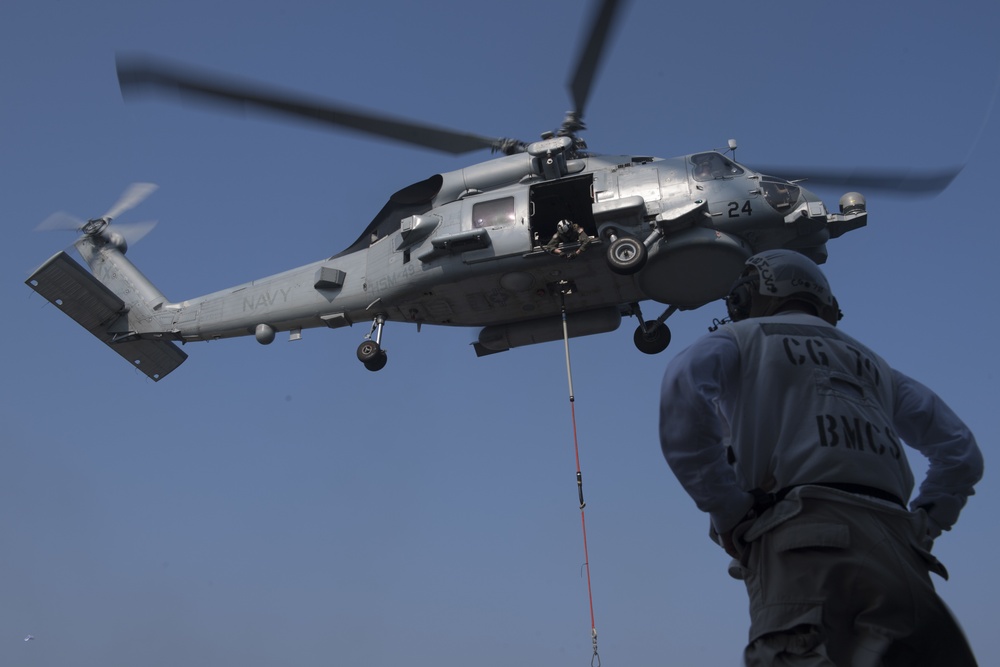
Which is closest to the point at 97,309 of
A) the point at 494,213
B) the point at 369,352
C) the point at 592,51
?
the point at 369,352

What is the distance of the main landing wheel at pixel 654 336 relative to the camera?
13.3 m

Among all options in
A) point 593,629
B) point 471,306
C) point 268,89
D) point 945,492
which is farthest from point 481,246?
point 945,492

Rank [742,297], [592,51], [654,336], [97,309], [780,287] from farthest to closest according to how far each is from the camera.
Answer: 1. [97,309]
2. [654,336]
3. [592,51]
4. [742,297]
5. [780,287]

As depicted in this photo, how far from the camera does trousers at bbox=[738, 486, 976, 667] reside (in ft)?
8.66

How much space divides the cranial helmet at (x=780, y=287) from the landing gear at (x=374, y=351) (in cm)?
1089

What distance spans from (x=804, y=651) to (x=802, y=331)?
107cm

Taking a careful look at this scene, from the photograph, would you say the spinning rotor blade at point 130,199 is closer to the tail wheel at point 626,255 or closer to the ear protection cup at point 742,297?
the tail wheel at point 626,255

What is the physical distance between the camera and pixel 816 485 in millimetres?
2854

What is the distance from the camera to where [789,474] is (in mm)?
2922

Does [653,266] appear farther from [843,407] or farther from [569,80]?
[843,407]

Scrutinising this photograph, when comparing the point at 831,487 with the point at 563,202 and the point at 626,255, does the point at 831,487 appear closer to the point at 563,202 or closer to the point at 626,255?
the point at 626,255

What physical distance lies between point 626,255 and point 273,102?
484 centimetres

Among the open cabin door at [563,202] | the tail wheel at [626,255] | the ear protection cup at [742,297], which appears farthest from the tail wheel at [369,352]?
the ear protection cup at [742,297]

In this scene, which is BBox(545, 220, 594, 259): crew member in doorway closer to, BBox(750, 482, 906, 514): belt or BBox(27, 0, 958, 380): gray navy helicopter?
BBox(27, 0, 958, 380): gray navy helicopter
